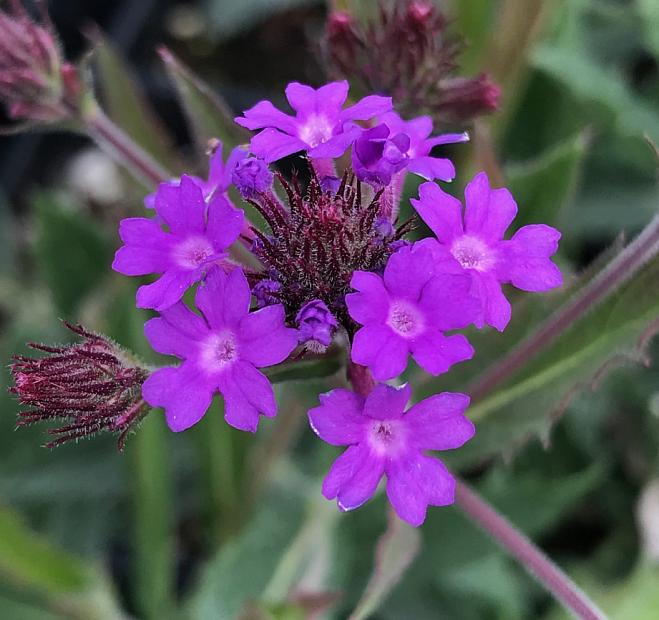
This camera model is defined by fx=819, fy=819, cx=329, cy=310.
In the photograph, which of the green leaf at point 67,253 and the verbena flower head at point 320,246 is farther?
the green leaf at point 67,253

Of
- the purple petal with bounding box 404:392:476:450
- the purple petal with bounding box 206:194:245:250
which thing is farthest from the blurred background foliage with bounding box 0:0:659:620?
the purple petal with bounding box 206:194:245:250

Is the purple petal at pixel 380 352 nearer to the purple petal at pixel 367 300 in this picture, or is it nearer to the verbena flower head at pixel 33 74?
the purple petal at pixel 367 300

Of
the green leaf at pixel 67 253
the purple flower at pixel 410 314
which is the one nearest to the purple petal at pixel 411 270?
the purple flower at pixel 410 314

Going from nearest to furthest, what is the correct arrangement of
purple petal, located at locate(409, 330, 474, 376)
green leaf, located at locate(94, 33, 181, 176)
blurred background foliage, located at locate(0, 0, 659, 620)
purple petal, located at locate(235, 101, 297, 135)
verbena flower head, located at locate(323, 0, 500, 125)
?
purple petal, located at locate(409, 330, 474, 376), purple petal, located at locate(235, 101, 297, 135), verbena flower head, located at locate(323, 0, 500, 125), blurred background foliage, located at locate(0, 0, 659, 620), green leaf, located at locate(94, 33, 181, 176)

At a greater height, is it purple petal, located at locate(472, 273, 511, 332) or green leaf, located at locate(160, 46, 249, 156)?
purple petal, located at locate(472, 273, 511, 332)

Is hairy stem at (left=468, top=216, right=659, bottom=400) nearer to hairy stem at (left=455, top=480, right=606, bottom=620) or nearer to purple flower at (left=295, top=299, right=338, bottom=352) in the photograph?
hairy stem at (left=455, top=480, right=606, bottom=620)

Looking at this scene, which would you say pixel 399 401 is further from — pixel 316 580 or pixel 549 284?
pixel 316 580

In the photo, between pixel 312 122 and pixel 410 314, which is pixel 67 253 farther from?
pixel 410 314
